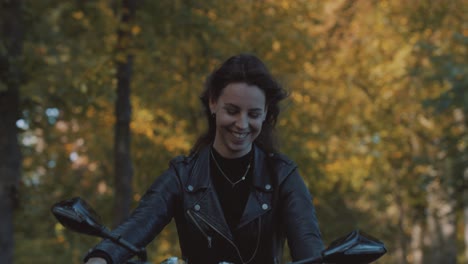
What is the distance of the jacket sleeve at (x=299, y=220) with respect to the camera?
11.4ft

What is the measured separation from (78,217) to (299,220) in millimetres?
1055

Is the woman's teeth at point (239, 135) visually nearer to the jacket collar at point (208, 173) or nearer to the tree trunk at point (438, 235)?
the jacket collar at point (208, 173)

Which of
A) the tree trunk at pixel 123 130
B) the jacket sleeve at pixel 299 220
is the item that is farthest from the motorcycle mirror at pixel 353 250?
the tree trunk at pixel 123 130

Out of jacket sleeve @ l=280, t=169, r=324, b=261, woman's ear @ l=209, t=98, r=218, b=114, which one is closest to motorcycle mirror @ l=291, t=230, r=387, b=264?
jacket sleeve @ l=280, t=169, r=324, b=261

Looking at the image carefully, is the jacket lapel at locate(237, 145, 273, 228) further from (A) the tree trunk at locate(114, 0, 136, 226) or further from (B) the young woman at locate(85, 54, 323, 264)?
(A) the tree trunk at locate(114, 0, 136, 226)

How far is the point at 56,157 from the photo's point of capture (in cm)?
2027

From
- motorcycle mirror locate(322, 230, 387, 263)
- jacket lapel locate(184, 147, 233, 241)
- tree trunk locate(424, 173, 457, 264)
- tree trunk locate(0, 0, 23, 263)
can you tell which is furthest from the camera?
tree trunk locate(424, 173, 457, 264)

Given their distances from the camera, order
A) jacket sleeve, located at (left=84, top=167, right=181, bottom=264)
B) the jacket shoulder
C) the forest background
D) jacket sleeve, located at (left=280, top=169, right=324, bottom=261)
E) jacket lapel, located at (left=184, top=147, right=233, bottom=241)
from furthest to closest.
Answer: the forest background → the jacket shoulder → jacket lapel, located at (left=184, top=147, right=233, bottom=241) → jacket sleeve, located at (left=280, top=169, right=324, bottom=261) → jacket sleeve, located at (left=84, top=167, right=181, bottom=264)

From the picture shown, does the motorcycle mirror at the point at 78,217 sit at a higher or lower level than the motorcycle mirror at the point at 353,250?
higher

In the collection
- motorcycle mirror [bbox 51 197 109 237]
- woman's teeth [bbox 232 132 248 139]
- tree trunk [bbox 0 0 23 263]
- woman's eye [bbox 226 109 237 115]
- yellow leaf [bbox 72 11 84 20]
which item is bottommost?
motorcycle mirror [bbox 51 197 109 237]

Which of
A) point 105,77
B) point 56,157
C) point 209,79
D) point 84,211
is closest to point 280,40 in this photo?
point 105,77

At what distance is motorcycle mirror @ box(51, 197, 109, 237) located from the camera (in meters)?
2.89

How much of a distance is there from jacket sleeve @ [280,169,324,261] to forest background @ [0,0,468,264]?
8216mm

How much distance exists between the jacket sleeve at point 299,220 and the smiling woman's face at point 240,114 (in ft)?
0.85
